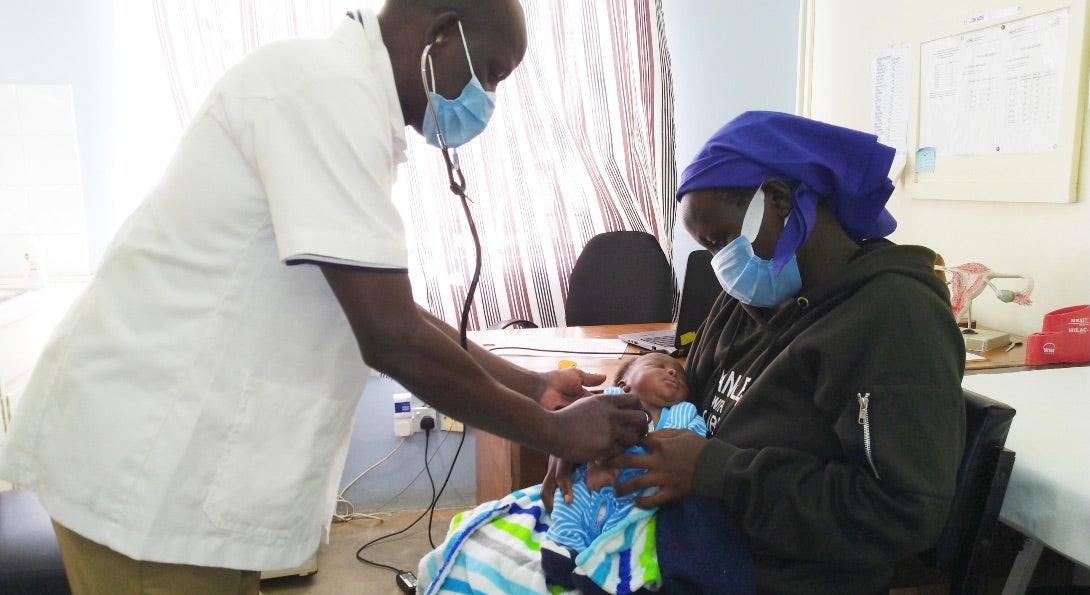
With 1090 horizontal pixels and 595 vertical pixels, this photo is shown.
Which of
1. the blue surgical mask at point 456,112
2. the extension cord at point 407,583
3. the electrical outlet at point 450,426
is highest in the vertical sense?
the blue surgical mask at point 456,112

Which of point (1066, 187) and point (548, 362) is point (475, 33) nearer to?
point (548, 362)

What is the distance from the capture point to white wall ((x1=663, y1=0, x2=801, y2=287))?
10.2 feet

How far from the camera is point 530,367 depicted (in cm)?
205

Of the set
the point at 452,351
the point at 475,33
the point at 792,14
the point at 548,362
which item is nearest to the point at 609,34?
the point at 792,14

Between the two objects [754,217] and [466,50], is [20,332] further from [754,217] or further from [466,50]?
[754,217]

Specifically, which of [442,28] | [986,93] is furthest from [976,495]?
[986,93]

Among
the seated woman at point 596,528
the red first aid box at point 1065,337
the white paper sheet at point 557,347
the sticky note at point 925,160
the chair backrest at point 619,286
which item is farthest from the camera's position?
the chair backrest at point 619,286

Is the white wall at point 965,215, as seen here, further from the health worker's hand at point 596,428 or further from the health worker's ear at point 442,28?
the health worker's ear at point 442,28

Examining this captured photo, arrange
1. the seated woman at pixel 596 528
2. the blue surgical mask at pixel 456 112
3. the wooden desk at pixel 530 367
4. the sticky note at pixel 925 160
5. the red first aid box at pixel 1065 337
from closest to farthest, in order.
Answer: the blue surgical mask at pixel 456 112 < the seated woman at pixel 596 528 < the red first aid box at pixel 1065 337 < the wooden desk at pixel 530 367 < the sticky note at pixel 925 160

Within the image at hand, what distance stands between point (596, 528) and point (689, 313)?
1070mm

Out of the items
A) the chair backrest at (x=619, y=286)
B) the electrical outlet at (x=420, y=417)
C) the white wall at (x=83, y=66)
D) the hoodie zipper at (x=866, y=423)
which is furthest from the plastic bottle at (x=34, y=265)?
the hoodie zipper at (x=866, y=423)

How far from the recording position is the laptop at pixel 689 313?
2.10m

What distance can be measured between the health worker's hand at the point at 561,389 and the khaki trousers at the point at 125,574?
2.29ft

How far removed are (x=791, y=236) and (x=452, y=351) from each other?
548 mm
